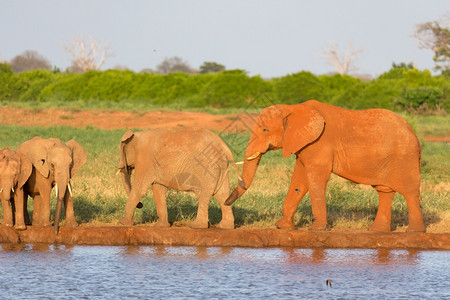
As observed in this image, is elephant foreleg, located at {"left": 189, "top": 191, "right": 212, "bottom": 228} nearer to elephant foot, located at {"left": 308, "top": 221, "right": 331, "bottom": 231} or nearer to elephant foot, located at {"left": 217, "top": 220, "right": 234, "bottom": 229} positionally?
elephant foot, located at {"left": 217, "top": 220, "right": 234, "bottom": 229}

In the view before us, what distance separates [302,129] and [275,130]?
488 mm

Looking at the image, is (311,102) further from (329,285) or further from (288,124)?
(329,285)

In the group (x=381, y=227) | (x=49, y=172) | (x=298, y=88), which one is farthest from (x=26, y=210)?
(x=298, y=88)

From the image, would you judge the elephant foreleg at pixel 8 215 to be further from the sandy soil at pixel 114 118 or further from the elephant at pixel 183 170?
the sandy soil at pixel 114 118

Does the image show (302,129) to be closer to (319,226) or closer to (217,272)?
(319,226)

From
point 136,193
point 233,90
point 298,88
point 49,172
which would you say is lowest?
point 136,193

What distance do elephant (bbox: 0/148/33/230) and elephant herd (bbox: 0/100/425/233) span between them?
98mm

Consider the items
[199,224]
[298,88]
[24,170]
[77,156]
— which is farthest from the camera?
[298,88]

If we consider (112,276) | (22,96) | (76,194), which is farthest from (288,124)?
(22,96)

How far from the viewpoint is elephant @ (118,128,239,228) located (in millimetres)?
11094

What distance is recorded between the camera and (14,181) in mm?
10664

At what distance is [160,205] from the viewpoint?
11.3m

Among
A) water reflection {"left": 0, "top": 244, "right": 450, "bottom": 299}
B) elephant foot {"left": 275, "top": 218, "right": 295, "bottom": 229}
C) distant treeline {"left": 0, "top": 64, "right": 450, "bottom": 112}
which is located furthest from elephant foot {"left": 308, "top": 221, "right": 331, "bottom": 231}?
distant treeline {"left": 0, "top": 64, "right": 450, "bottom": 112}

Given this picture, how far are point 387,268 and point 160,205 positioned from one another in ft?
10.2
